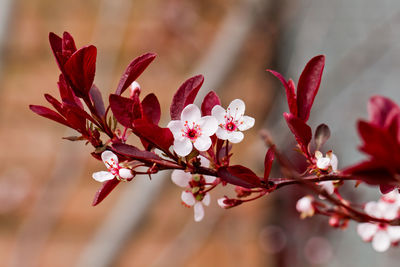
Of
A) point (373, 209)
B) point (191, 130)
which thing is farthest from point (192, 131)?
point (373, 209)

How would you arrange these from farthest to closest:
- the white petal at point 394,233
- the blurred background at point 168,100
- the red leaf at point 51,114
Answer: the blurred background at point 168,100, the white petal at point 394,233, the red leaf at point 51,114

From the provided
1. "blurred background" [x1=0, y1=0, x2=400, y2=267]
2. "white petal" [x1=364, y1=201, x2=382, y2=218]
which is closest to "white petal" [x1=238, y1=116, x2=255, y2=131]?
"white petal" [x1=364, y1=201, x2=382, y2=218]

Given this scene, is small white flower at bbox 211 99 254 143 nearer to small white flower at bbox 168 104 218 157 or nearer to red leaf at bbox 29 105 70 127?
small white flower at bbox 168 104 218 157

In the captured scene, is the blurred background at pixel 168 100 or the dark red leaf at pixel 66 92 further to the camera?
the blurred background at pixel 168 100

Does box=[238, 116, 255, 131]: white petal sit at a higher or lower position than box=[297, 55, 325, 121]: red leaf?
lower

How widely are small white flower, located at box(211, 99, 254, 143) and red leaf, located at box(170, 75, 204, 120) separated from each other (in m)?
0.02

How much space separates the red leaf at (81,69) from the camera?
33 centimetres

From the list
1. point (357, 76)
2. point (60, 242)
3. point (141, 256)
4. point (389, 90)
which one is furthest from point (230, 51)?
point (60, 242)

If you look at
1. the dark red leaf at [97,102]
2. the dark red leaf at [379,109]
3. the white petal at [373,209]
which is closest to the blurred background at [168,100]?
the white petal at [373,209]

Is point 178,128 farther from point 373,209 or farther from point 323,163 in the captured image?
point 373,209

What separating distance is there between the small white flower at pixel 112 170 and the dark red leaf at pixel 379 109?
201 millimetres

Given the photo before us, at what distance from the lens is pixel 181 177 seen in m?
0.41

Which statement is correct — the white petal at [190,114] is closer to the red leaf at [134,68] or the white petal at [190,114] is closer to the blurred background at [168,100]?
the red leaf at [134,68]

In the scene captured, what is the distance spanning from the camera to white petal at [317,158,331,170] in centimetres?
34
